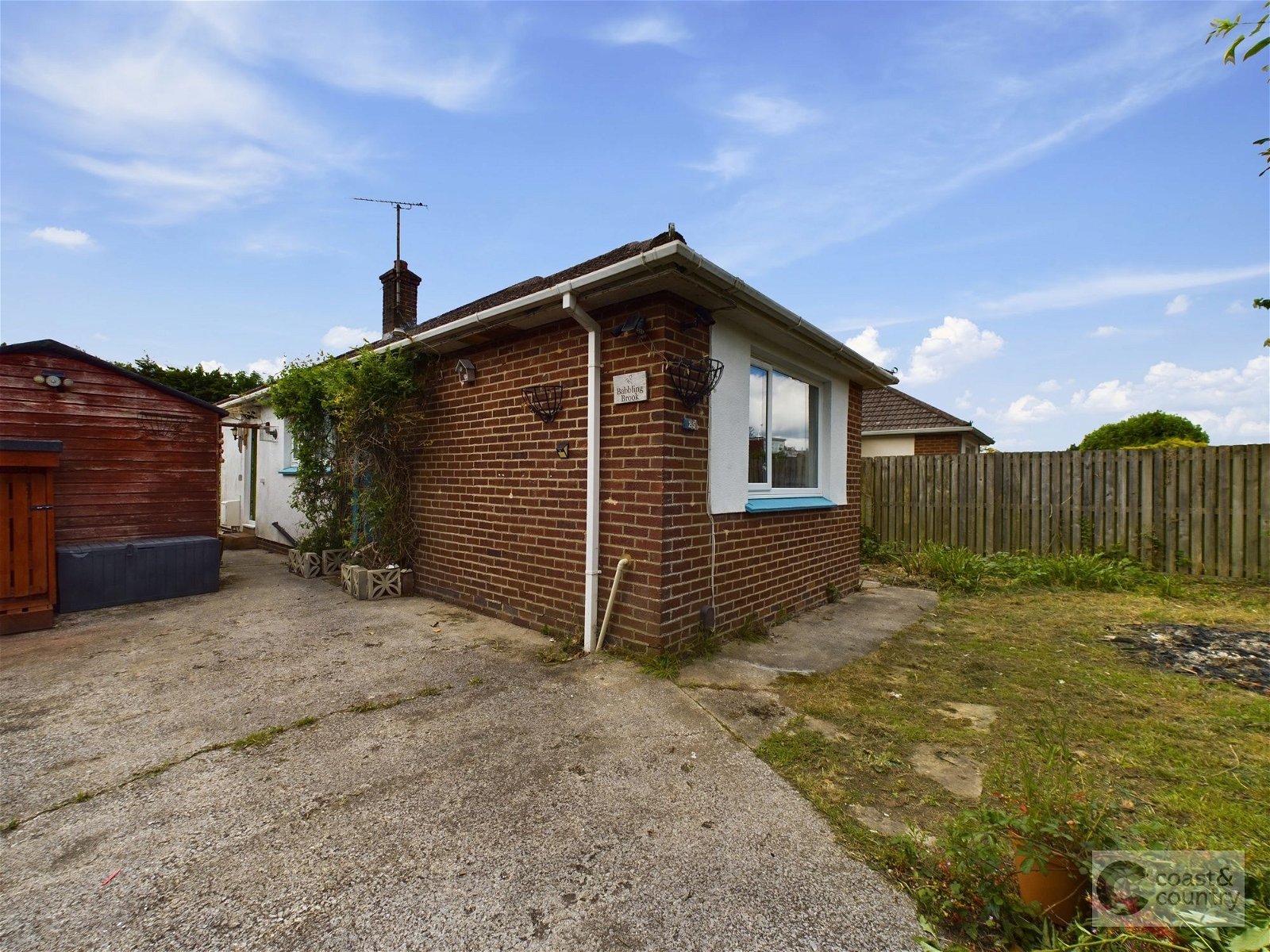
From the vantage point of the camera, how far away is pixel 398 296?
10695mm

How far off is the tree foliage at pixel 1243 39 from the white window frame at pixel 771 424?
3.16 metres

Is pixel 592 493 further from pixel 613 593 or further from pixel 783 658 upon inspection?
pixel 783 658

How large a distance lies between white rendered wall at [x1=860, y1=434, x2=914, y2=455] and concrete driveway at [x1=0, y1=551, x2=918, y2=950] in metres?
13.1

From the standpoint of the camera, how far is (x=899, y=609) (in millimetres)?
5863

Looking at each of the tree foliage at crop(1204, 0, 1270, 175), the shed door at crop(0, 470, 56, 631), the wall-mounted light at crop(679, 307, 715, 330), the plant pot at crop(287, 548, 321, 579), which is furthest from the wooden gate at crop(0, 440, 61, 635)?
the tree foliage at crop(1204, 0, 1270, 175)

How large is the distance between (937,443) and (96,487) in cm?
1650

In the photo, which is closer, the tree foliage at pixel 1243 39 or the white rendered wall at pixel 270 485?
the tree foliage at pixel 1243 39

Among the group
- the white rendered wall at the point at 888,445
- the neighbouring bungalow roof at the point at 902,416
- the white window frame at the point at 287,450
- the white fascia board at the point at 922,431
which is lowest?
the white window frame at the point at 287,450

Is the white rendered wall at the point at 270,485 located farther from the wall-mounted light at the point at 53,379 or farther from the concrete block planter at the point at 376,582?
the concrete block planter at the point at 376,582

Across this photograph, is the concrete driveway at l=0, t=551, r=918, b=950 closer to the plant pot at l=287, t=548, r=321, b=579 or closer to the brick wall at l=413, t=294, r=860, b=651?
the brick wall at l=413, t=294, r=860, b=651

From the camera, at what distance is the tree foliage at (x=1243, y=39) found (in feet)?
4.31

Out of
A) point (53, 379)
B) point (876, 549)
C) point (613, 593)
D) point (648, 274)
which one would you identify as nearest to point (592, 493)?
point (613, 593)

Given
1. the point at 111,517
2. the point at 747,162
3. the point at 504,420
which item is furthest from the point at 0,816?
the point at 747,162

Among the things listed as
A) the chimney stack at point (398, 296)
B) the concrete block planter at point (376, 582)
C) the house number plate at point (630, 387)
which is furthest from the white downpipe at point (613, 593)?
the chimney stack at point (398, 296)
